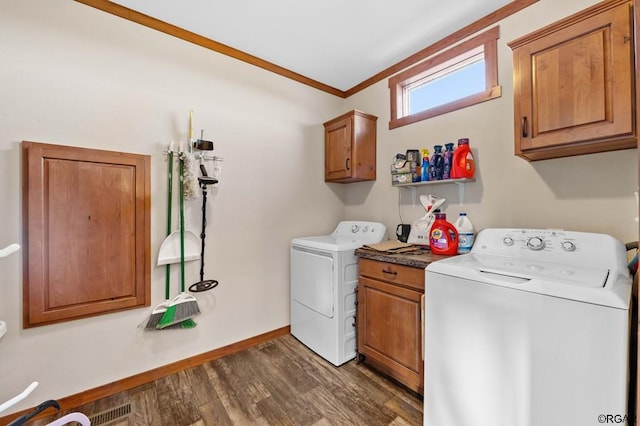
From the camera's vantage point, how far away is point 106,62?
1.77m

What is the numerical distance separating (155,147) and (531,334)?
240 centimetres

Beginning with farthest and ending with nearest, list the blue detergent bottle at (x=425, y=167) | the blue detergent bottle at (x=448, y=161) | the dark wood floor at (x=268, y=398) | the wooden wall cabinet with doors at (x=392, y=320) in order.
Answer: the blue detergent bottle at (x=425, y=167), the blue detergent bottle at (x=448, y=161), the wooden wall cabinet with doors at (x=392, y=320), the dark wood floor at (x=268, y=398)

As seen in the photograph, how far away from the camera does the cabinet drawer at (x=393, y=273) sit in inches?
65.1

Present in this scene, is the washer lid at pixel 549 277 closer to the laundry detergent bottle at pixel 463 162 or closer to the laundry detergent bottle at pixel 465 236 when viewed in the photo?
the laundry detergent bottle at pixel 465 236

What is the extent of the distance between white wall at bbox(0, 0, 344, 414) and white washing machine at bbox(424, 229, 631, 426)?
1555 millimetres

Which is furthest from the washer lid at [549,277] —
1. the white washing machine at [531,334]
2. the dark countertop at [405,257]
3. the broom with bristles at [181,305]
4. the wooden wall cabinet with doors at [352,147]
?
the broom with bristles at [181,305]

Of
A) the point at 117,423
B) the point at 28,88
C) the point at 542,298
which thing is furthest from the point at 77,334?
the point at 542,298

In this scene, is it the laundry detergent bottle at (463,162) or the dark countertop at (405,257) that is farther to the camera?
the laundry detergent bottle at (463,162)

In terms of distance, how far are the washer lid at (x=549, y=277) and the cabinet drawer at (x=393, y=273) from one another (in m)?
0.23


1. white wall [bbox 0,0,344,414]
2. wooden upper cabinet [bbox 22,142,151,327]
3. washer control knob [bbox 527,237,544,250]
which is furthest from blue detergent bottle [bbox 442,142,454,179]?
wooden upper cabinet [bbox 22,142,151,327]

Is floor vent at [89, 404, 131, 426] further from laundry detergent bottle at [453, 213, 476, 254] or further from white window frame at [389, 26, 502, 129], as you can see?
white window frame at [389, 26, 502, 129]

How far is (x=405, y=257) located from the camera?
1.76 metres

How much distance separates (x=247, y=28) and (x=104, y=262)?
195 centimetres

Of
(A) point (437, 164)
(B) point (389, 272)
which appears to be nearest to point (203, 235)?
(B) point (389, 272)
